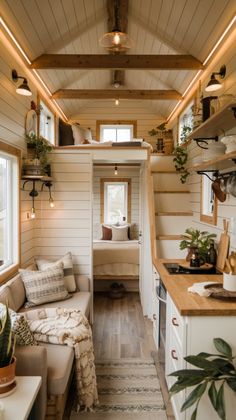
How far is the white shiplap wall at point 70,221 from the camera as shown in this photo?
12.9ft

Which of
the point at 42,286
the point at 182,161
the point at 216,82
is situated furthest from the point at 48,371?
the point at 182,161

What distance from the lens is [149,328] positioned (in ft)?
12.6

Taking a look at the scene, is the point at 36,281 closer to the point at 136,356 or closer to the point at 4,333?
the point at 136,356

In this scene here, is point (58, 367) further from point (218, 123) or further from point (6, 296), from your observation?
point (218, 123)

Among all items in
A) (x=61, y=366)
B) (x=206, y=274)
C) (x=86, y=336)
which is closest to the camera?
(x=61, y=366)

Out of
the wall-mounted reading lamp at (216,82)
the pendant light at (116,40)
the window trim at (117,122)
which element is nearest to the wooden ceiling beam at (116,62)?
the wall-mounted reading lamp at (216,82)

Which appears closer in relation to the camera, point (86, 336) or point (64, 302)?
point (86, 336)

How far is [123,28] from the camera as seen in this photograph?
3654 millimetres

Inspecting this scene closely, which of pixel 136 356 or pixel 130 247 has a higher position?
pixel 130 247

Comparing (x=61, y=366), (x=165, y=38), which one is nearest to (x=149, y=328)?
(x=61, y=366)

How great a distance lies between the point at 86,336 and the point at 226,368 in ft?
3.83

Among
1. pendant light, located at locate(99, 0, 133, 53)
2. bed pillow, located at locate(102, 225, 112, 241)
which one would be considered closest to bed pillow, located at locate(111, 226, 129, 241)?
bed pillow, located at locate(102, 225, 112, 241)

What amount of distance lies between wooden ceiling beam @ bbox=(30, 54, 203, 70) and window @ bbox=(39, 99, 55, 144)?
796 mm

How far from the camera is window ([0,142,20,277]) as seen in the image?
306cm
